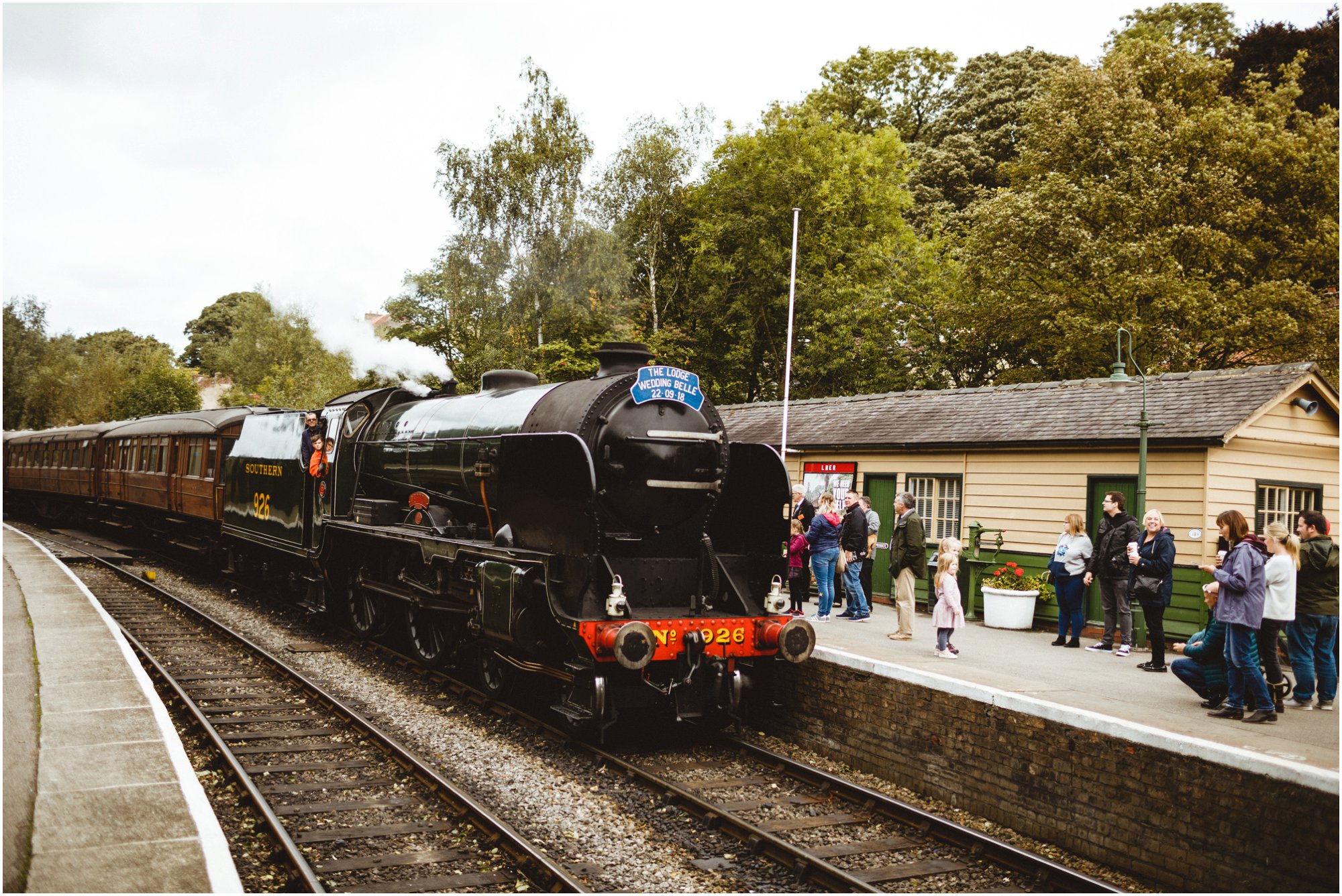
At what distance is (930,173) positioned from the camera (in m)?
34.4

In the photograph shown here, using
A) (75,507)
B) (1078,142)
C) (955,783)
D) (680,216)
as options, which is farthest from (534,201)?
(955,783)

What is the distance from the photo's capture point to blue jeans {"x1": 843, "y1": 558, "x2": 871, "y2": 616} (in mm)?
11492

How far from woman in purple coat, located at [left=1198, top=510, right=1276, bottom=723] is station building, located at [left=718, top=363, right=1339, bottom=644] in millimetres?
3788

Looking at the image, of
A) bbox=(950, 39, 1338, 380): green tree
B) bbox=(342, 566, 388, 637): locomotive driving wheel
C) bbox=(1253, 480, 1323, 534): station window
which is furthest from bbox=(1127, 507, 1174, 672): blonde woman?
bbox=(950, 39, 1338, 380): green tree

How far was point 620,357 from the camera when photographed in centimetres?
820

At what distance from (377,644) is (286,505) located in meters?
2.63

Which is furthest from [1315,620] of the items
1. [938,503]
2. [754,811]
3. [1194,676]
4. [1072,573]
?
[938,503]

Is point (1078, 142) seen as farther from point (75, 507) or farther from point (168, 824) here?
point (75, 507)

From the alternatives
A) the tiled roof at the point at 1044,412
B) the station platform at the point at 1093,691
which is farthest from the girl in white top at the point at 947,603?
the tiled roof at the point at 1044,412

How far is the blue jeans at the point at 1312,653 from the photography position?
7.03 meters

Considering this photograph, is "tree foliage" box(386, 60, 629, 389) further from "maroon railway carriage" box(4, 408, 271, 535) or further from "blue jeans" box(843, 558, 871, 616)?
"blue jeans" box(843, 558, 871, 616)

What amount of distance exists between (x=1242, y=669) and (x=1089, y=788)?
1.66 m

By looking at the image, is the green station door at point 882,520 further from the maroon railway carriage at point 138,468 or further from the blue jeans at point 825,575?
the maroon railway carriage at point 138,468

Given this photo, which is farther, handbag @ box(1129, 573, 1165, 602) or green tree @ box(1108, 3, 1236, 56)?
green tree @ box(1108, 3, 1236, 56)
